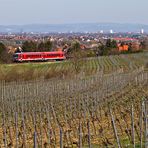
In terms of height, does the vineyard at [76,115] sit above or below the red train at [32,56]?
above

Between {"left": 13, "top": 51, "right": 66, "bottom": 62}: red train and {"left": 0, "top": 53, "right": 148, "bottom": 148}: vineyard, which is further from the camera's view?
{"left": 13, "top": 51, "right": 66, "bottom": 62}: red train

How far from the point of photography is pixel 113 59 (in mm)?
58031

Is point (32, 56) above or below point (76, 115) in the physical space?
below

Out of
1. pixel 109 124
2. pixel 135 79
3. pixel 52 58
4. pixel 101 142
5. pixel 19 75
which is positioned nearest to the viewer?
pixel 101 142

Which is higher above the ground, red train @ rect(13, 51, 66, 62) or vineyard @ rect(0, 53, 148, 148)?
vineyard @ rect(0, 53, 148, 148)

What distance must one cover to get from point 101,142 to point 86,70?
35832 millimetres

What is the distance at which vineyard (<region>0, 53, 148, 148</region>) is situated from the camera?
1197cm

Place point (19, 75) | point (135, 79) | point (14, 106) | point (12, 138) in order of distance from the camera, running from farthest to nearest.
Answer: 1. point (19, 75)
2. point (135, 79)
3. point (14, 106)
4. point (12, 138)

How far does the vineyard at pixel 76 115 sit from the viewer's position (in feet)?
39.3

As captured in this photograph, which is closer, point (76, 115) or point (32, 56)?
point (76, 115)

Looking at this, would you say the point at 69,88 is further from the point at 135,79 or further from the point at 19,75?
the point at 19,75

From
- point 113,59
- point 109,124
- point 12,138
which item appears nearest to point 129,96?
point 109,124

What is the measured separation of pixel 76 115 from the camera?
55.0ft

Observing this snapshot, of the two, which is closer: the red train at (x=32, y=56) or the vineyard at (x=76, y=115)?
the vineyard at (x=76, y=115)
